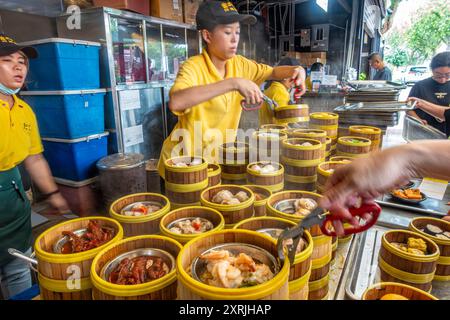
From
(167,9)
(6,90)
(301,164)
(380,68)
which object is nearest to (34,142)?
(6,90)

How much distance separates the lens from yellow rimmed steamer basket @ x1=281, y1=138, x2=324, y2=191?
2092 millimetres

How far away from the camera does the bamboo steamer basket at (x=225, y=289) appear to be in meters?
0.81

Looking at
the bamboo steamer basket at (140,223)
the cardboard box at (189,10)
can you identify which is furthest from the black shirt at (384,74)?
the bamboo steamer basket at (140,223)

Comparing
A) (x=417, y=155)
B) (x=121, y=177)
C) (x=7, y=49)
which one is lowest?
(x=121, y=177)

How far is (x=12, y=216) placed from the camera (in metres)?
2.64

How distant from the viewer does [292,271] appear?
1.06m

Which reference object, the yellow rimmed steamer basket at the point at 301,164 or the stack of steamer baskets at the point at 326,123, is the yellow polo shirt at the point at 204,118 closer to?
the yellow rimmed steamer basket at the point at 301,164

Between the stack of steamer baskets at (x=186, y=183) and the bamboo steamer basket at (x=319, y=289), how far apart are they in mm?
820

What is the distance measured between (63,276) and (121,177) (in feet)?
12.2

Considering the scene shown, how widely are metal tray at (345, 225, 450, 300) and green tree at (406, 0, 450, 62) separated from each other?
14.3 meters

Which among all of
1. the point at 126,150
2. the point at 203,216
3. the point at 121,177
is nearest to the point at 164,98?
the point at 126,150

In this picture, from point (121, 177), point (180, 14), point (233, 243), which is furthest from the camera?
point (180, 14)
